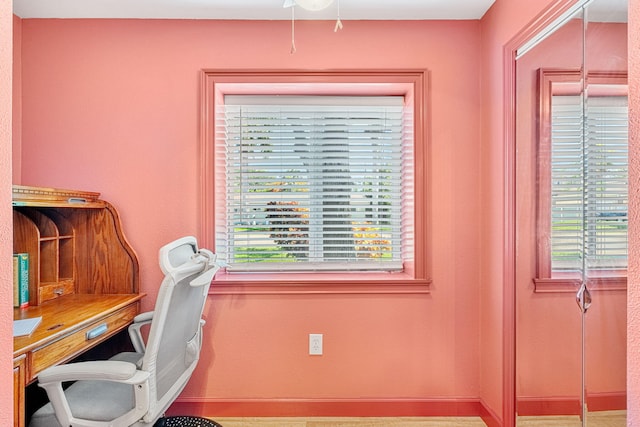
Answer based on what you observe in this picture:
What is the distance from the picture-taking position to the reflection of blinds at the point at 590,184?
118 centimetres

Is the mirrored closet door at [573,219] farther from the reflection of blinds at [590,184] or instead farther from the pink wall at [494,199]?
the pink wall at [494,199]

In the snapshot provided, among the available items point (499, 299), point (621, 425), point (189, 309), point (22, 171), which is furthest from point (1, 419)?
point (499, 299)

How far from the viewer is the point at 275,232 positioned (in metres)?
2.33

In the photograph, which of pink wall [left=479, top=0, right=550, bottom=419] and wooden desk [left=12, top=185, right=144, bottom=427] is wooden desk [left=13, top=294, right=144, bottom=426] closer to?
wooden desk [left=12, top=185, right=144, bottom=427]

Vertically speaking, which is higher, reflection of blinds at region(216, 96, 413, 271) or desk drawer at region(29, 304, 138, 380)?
reflection of blinds at region(216, 96, 413, 271)

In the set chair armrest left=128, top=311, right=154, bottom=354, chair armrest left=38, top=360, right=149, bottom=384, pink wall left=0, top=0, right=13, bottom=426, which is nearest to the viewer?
pink wall left=0, top=0, right=13, bottom=426

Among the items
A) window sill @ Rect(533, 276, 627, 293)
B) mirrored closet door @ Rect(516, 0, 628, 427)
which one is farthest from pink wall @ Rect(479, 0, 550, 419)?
window sill @ Rect(533, 276, 627, 293)

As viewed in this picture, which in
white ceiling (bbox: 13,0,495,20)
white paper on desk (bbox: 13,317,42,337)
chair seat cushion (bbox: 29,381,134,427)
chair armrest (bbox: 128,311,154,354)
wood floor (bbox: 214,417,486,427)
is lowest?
wood floor (bbox: 214,417,486,427)

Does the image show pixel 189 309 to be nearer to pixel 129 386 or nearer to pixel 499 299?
pixel 129 386

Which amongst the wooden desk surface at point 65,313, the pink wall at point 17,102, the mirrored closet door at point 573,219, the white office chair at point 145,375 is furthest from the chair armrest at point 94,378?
the mirrored closet door at point 573,219

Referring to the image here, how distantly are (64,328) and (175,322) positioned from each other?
1.40 feet

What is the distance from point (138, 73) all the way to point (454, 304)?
2.33m

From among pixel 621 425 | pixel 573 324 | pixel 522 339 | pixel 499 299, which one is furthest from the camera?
pixel 499 299

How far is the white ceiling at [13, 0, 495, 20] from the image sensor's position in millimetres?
1979
